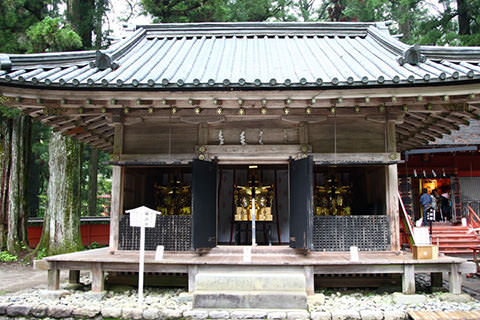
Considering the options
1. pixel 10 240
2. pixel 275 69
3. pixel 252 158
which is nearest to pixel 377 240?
pixel 252 158

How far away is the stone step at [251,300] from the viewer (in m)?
5.61

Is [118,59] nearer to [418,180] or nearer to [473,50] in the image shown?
[473,50]

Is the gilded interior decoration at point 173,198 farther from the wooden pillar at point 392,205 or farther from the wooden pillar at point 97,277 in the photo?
the wooden pillar at point 392,205

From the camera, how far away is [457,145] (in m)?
12.6

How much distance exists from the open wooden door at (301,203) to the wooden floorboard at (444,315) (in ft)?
6.32

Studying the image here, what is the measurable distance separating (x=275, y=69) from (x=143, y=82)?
2.88 meters

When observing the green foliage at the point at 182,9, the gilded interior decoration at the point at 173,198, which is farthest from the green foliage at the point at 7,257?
the green foliage at the point at 182,9

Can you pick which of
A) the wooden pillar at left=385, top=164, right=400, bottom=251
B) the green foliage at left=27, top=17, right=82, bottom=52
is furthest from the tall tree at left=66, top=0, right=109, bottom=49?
the wooden pillar at left=385, top=164, right=400, bottom=251

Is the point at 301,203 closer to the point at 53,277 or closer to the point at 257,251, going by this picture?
the point at 257,251

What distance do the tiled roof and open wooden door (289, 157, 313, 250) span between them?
1.64 m

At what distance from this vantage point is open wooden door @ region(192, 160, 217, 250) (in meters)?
6.80

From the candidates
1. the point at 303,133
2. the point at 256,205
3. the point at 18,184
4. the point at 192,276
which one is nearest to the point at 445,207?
the point at 256,205

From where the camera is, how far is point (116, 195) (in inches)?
299

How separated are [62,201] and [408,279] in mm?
10368
